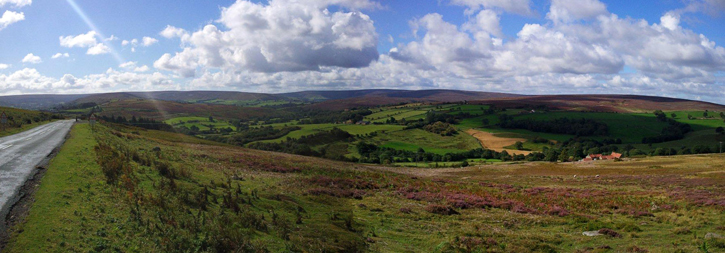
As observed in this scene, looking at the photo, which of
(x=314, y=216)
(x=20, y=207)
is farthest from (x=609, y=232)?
(x=20, y=207)

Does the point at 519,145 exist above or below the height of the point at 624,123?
below

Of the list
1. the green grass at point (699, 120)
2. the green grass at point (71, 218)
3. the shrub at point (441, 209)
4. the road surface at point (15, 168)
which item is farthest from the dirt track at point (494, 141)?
the green grass at point (71, 218)

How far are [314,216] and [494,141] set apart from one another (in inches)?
4194

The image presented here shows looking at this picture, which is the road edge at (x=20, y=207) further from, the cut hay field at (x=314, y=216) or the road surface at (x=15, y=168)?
the cut hay field at (x=314, y=216)

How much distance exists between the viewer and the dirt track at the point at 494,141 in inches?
4007

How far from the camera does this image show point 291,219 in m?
14.6

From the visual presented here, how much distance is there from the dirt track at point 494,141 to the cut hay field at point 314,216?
244 feet

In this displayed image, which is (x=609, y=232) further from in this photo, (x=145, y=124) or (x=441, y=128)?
(x=441, y=128)

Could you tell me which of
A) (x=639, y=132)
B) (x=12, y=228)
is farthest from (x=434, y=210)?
(x=639, y=132)

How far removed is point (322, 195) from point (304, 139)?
8067 cm

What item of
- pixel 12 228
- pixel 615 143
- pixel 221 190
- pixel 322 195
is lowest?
pixel 615 143

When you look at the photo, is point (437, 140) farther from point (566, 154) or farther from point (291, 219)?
point (291, 219)

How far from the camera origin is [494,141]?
371ft

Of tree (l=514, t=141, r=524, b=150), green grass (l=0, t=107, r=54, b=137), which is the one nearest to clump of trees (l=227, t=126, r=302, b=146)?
green grass (l=0, t=107, r=54, b=137)
